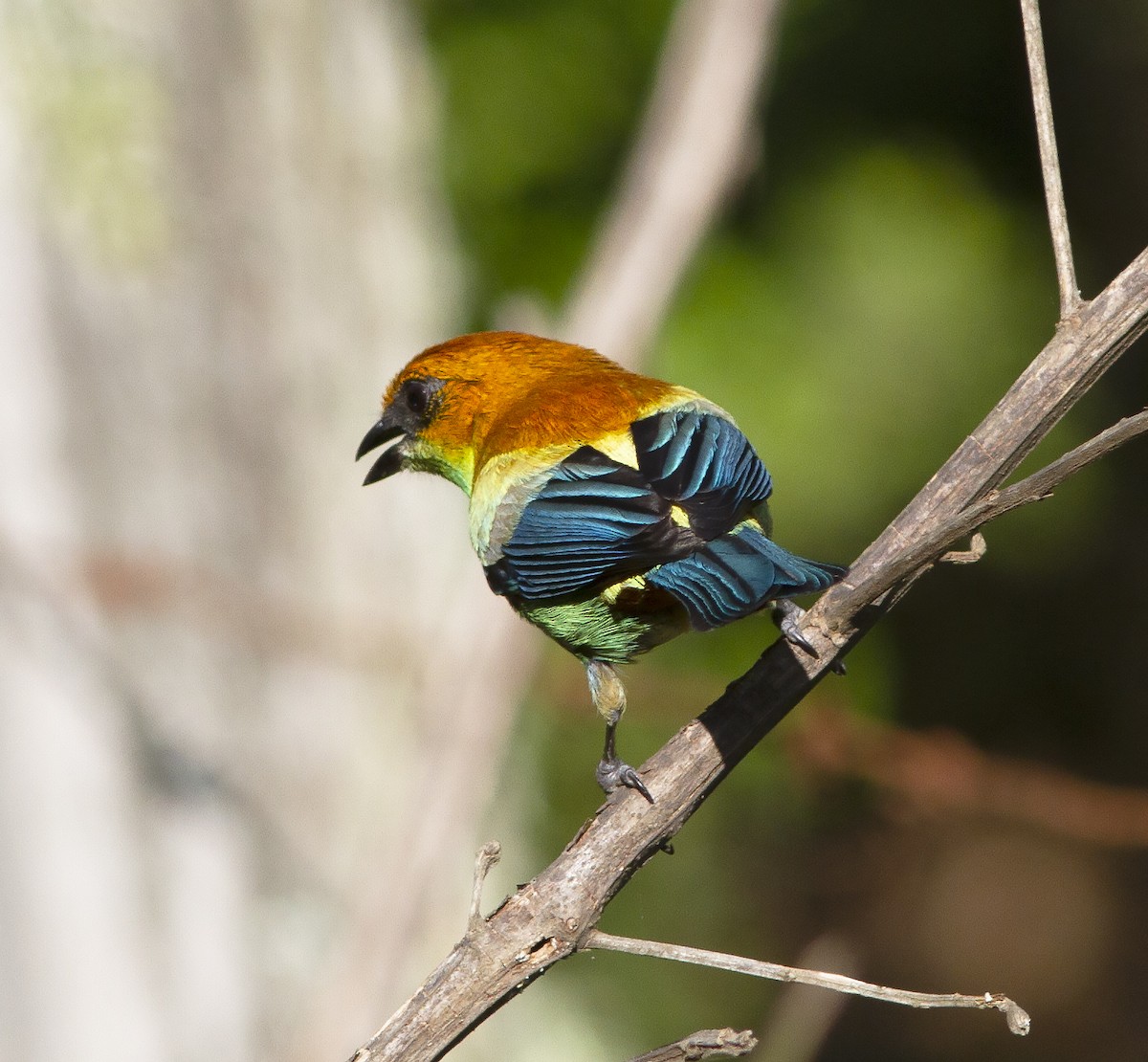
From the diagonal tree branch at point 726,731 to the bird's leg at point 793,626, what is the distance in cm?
2

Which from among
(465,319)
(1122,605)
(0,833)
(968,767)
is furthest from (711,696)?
(1122,605)

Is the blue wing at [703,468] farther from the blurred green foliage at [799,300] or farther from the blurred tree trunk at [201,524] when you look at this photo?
the blurred green foliage at [799,300]

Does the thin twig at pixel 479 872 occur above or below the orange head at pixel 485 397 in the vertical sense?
below

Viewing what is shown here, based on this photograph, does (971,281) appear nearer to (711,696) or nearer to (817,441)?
(817,441)

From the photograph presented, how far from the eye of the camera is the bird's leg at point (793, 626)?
232 centimetres

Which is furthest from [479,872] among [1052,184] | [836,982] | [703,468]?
[1052,184]

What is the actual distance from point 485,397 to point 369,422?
7.39 ft

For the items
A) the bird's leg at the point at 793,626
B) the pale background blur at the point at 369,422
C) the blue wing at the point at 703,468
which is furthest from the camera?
the pale background blur at the point at 369,422

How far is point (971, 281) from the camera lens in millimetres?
6172

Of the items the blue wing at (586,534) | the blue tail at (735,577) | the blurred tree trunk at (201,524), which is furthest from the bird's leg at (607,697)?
the blurred tree trunk at (201,524)

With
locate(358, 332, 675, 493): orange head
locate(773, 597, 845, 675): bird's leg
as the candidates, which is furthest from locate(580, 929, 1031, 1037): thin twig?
locate(358, 332, 675, 493): orange head

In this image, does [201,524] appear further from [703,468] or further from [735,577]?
[735,577]

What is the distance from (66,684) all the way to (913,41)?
4.53 metres

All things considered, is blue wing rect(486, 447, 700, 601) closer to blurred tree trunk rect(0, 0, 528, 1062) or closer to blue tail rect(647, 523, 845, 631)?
blue tail rect(647, 523, 845, 631)
